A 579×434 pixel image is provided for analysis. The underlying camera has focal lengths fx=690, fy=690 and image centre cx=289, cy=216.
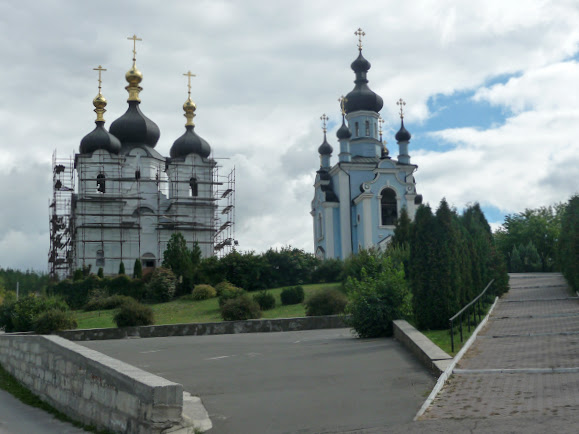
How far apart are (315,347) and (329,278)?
77.3ft

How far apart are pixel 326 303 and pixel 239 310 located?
2.98 meters

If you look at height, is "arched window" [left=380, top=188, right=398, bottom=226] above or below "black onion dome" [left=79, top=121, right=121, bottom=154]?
below

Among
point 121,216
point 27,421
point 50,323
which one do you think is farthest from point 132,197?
point 27,421

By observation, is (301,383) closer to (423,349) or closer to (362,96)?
(423,349)

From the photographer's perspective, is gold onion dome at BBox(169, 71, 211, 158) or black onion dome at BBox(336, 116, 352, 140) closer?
black onion dome at BBox(336, 116, 352, 140)

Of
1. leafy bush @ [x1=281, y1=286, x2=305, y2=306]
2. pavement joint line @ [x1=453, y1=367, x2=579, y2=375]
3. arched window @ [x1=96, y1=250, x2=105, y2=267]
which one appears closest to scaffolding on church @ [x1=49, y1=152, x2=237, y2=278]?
arched window @ [x1=96, y1=250, x2=105, y2=267]

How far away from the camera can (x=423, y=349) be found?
10789 millimetres

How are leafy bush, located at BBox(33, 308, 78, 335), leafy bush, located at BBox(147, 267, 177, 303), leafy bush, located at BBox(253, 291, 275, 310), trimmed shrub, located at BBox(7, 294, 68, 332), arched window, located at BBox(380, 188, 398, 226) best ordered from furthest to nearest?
arched window, located at BBox(380, 188, 398, 226) → leafy bush, located at BBox(147, 267, 177, 303) → leafy bush, located at BBox(253, 291, 275, 310) → trimmed shrub, located at BBox(7, 294, 68, 332) → leafy bush, located at BBox(33, 308, 78, 335)

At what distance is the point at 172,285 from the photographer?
118 feet

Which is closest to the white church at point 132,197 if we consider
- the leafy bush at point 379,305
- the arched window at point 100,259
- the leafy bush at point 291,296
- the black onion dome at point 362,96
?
the arched window at point 100,259

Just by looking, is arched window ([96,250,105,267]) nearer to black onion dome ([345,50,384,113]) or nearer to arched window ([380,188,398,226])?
arched window ([380,188,398,226])

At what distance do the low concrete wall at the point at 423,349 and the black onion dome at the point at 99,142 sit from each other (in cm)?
4191

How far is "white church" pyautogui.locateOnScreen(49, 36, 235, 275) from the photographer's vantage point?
50.7 meters

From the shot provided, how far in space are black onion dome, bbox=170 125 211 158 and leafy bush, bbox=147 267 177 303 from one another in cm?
2066
